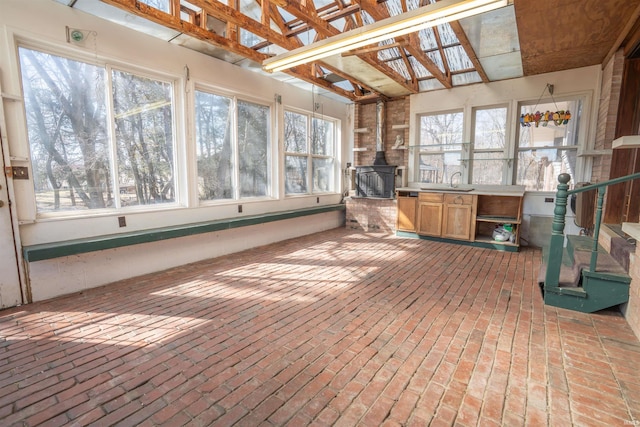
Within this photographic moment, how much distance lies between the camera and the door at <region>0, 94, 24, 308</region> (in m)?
2.88

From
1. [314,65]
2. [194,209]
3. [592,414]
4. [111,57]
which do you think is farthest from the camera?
[314,65]

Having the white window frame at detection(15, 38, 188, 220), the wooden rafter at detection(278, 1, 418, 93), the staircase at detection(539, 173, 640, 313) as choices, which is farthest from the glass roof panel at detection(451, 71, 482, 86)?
the white window frame at detection(15, 38, 188, 220)

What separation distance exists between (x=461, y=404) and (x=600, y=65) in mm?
5754

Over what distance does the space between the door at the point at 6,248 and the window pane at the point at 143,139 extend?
3.31 ft

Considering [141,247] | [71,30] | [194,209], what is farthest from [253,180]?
[71,30]

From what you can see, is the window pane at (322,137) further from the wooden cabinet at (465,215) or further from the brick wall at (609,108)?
the brick wall at (609,108)

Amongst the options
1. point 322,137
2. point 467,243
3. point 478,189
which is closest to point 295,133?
point 322,137

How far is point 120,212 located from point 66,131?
1031 millimetres

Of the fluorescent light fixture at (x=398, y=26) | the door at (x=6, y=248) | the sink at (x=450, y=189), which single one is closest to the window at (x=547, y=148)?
the sink at (x=450, y=189)

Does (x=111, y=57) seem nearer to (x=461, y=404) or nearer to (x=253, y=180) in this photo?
(x=253, y=180)

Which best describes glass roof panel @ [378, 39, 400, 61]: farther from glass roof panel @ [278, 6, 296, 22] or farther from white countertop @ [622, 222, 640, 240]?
white countertop @ [622, 222, 640, 240]

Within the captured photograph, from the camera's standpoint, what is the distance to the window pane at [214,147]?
15.0ft

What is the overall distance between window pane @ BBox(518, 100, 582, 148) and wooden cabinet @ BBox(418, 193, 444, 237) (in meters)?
1.78

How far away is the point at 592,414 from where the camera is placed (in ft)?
5.37
